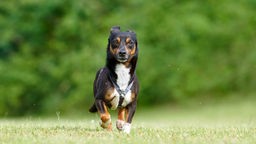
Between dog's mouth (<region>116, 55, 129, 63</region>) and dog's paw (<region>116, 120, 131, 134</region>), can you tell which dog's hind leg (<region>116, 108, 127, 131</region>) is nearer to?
dog's paw (<region>116, 120, 131, 134</region>)

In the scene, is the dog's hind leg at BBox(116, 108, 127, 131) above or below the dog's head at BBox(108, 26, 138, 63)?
below

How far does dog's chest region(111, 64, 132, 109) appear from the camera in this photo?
1124 centimetres

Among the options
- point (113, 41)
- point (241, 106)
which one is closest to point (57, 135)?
point (113, 41)

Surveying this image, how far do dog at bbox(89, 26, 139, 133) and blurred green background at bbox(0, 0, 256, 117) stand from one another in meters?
23.1


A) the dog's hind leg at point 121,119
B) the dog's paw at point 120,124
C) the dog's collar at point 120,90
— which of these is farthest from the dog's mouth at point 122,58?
the dog's paw at point 120,124

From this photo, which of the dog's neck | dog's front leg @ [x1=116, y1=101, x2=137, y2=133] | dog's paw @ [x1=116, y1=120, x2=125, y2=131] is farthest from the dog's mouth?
dog's paw @ [x1=116, y1=120, x2=125, y2=131]

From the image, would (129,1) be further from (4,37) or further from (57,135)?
(57,135)

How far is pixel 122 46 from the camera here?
11.0m

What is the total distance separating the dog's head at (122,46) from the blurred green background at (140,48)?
23.3 m

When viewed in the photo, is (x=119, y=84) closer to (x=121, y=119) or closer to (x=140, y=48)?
(x=121, y=119)

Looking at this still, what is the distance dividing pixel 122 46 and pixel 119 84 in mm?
567

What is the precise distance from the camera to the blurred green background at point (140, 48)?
35281 mm

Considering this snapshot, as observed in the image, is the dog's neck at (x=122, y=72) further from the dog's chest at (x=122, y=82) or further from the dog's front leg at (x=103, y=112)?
the dog's front leg at (x=103, y=112)

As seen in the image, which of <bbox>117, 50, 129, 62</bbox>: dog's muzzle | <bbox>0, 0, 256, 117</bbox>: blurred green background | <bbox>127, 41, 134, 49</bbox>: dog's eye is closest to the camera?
<bbox>117, 50, 129, 62</bbox>: dog's muzzle
